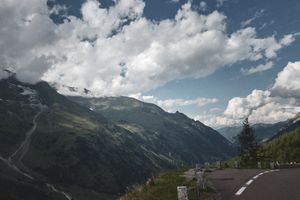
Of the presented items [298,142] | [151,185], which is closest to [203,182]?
[151,185]

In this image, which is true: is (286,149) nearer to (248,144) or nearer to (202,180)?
(248,144)

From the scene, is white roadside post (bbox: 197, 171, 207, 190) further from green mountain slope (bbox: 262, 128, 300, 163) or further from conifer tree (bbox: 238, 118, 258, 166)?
green mountain slope (bbox: 262, 128, 300, 163)

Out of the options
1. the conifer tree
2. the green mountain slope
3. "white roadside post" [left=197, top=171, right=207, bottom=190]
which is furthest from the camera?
the green mountain slope

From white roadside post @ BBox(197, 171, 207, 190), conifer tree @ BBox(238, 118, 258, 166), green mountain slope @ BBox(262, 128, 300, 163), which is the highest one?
green mountain slope @ BBox(262, 128, 300, 163)

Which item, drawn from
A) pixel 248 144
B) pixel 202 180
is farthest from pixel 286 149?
pixel 202 180

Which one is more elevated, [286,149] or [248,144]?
[286,149]

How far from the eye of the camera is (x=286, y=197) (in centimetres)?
1487

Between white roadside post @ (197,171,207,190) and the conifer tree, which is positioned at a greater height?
the conifer tree

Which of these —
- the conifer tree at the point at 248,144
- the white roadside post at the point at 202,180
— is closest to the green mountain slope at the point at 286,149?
the conifer tree at the point at 248,144

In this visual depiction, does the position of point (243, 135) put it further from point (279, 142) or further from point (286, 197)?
point (279, 142)

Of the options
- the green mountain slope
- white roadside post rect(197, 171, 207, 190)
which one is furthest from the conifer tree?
the green mountain slope

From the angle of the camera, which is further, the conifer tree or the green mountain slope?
the green mountain slope

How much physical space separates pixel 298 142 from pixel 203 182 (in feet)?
447

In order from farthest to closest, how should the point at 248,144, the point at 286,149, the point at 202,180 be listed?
1. the point at 286,149
2. the point at 248,144
3. the point at 202,180
